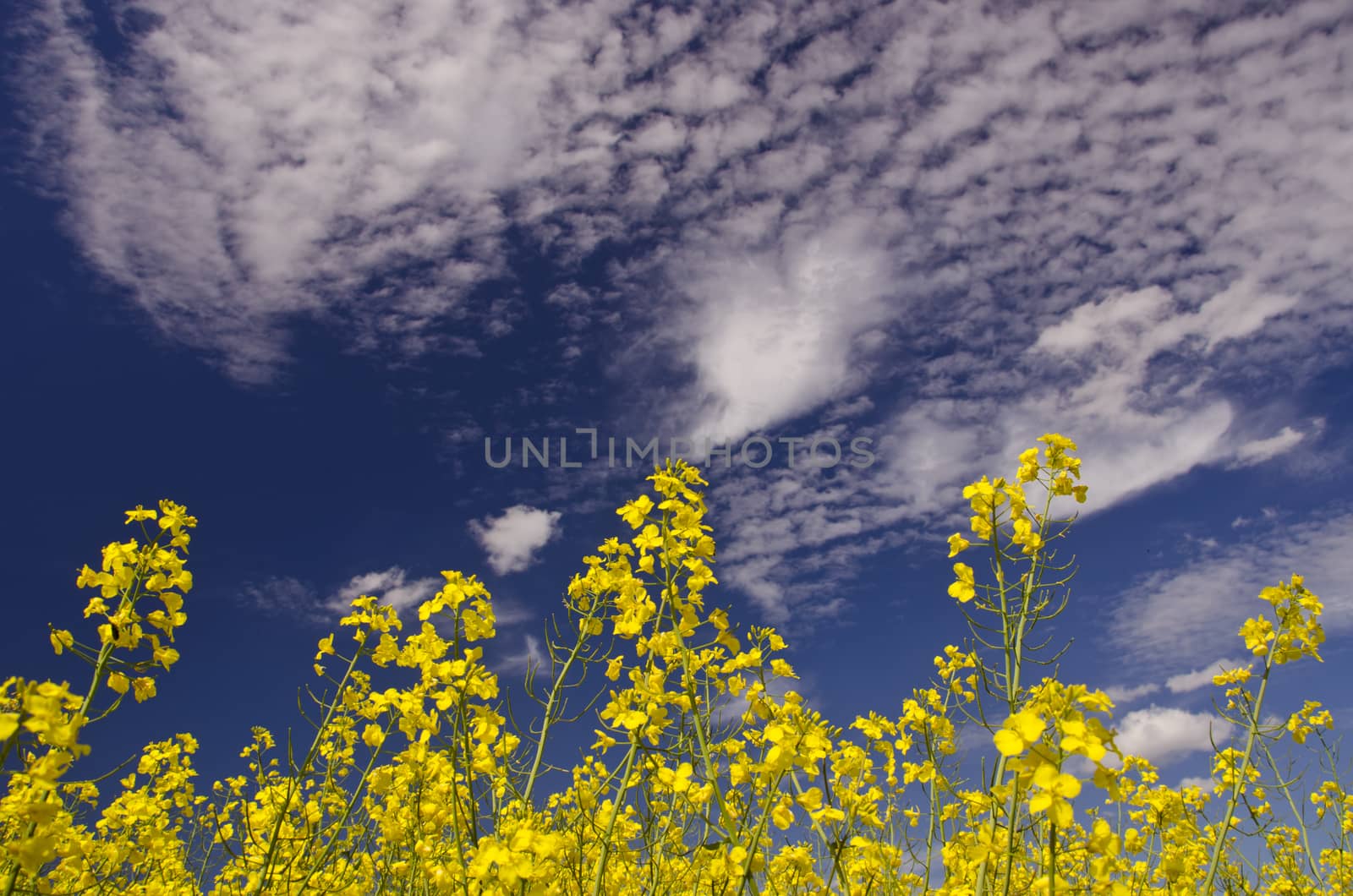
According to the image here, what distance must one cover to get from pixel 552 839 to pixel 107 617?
193cm

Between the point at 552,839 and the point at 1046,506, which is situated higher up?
the point at 1046,506

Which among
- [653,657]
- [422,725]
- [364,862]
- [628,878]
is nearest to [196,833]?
[364,862]

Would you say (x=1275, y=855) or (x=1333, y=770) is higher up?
(x=1333, y=770)

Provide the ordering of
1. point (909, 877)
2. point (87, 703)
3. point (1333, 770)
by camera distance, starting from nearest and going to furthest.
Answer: point (87, 703), point (909, 877), point (1333, 770)

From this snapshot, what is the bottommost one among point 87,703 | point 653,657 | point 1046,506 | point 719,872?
point 719,872

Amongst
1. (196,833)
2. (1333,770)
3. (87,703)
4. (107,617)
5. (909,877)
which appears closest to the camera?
(87,703)

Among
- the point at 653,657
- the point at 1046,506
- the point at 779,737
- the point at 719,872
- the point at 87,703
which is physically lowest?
the point at 719,872

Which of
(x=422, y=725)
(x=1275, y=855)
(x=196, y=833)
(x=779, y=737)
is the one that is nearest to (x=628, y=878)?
(x=422, y=725)

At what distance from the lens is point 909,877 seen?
407 cm

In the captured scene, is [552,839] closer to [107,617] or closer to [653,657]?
[653,657]

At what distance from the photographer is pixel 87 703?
8.30 ft

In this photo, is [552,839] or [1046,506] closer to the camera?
[552,839]

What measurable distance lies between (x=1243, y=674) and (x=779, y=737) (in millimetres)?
3357

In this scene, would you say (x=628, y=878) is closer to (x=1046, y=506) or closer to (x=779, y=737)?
(x=779, y=737)
